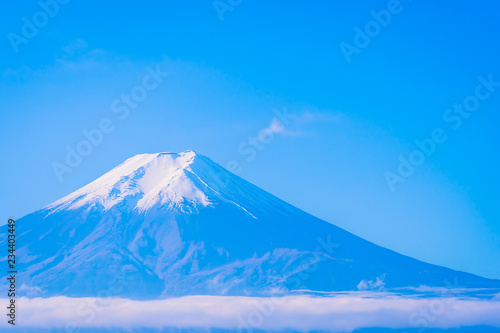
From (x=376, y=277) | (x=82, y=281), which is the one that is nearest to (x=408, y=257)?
(x=376, y=277)

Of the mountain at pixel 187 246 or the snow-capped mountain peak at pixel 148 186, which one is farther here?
the snow-capped mountain peak at pixel 148 186

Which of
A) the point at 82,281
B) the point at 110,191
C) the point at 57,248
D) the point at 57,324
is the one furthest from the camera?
the point at 110,191

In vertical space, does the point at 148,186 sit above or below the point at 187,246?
above

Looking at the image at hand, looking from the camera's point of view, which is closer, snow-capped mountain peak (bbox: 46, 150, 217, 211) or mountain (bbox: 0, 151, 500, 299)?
mountain (bbox: 0, 151, 500, 299)

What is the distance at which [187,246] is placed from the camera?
335 ft

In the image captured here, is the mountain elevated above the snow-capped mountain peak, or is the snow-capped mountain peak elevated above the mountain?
the snow-capped mountain peak

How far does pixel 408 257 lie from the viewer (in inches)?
4614

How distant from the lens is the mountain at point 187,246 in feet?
318

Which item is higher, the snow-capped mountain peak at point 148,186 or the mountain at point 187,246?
the snow-capped mountain peak at point 148,186

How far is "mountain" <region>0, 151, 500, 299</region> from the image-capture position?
9694 centimetres

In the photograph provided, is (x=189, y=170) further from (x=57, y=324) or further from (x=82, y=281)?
(x=57, y=324)

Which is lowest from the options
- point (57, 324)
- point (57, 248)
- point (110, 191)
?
point (57, 324)

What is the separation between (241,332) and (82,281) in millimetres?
20528

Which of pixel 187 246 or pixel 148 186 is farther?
pixel 148 186
